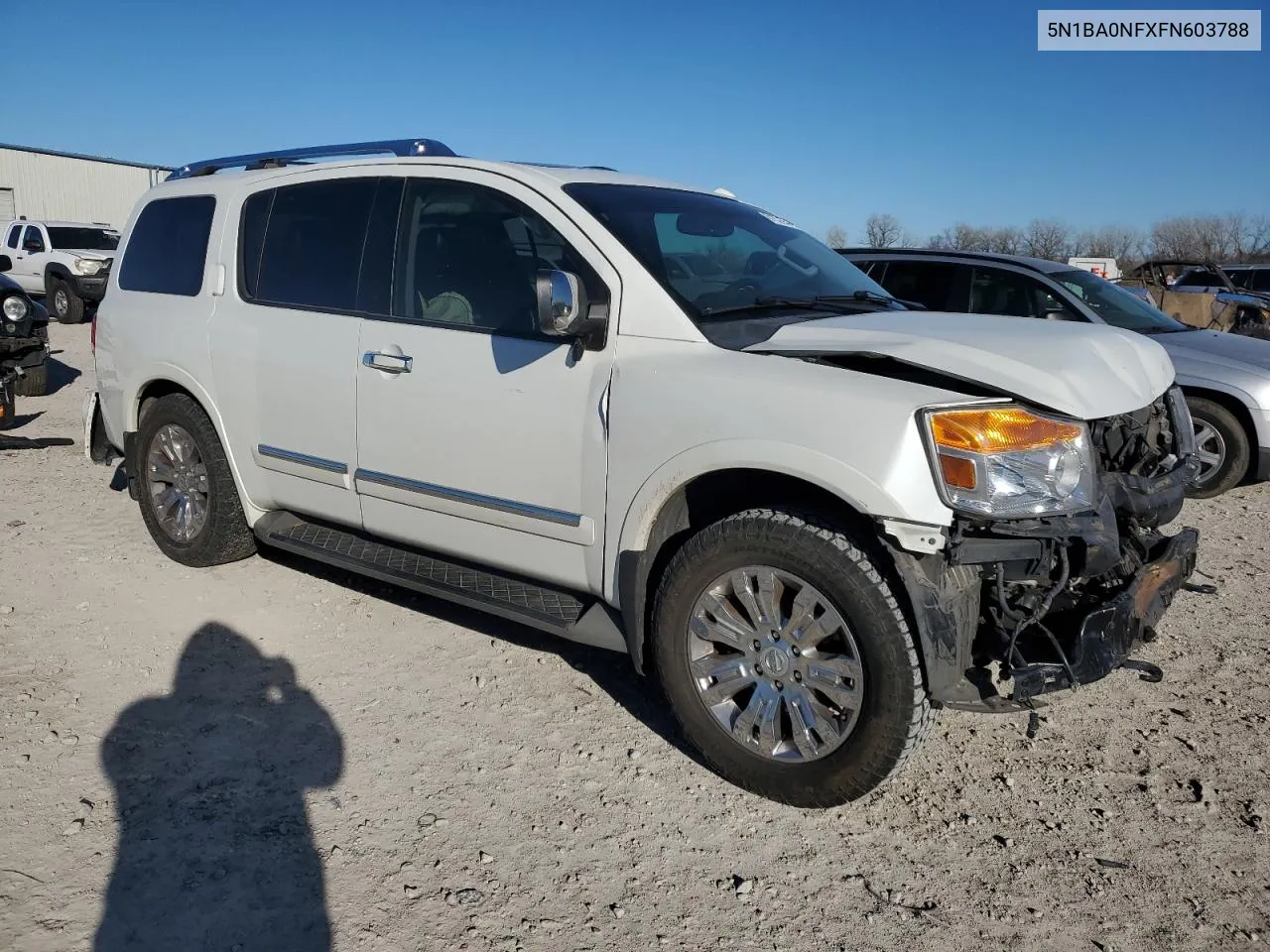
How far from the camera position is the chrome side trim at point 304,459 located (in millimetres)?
4289

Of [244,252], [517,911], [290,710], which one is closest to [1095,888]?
[517,911]

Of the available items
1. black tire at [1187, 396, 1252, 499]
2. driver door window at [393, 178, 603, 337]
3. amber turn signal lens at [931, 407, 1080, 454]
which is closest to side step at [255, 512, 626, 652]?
driver door window at [393, 178, 603, 337]

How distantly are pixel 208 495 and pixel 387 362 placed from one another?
1588mm

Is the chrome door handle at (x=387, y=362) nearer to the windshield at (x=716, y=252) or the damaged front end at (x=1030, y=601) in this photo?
the windshield at (x=716, y=252)

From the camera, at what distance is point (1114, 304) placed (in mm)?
7945

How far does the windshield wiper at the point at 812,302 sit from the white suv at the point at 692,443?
2cm

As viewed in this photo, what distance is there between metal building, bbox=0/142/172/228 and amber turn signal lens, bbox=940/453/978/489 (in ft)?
121

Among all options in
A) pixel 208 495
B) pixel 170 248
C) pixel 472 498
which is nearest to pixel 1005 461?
pixel 472 498

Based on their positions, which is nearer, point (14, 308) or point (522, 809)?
point (522, 809)

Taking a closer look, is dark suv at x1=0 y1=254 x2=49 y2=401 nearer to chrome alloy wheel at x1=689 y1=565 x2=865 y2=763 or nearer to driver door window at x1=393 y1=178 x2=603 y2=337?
driver door window at x1=393 y1=178 x2=603 y2=337

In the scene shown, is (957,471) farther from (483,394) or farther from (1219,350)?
(1219,350)

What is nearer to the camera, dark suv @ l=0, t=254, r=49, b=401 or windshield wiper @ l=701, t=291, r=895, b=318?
windshield wiper @ l=701, t=291, r=895, b=318

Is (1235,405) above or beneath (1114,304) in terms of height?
beneath

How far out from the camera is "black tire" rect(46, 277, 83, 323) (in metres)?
18.9
